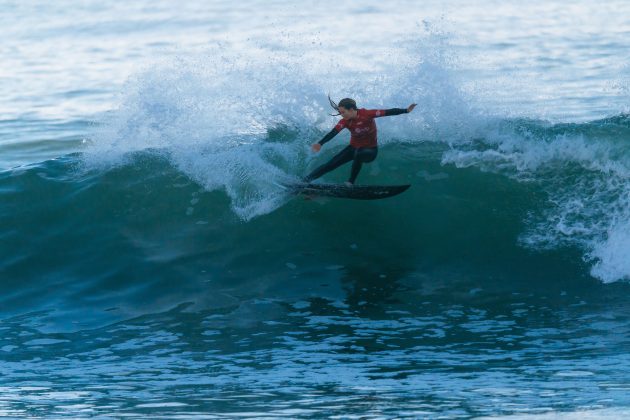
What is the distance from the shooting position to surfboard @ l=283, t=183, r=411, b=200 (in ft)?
41.7

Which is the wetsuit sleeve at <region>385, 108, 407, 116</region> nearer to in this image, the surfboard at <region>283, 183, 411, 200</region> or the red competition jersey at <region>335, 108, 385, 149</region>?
the red competition jersey at <region>335, 108, 385, 149</region>

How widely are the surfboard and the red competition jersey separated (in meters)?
0.53

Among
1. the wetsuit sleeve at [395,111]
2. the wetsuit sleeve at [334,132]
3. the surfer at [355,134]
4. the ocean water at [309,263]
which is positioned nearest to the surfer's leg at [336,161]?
the surfer at [355,134]

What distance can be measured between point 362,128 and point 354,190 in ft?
2.60

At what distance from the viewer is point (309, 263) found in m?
13.0

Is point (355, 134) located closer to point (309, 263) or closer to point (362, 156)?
point (362, 156)

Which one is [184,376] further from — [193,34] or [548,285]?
[193,34]

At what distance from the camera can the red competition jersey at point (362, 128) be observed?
41.4 ft

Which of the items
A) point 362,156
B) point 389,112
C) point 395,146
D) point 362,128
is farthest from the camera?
point 395,146

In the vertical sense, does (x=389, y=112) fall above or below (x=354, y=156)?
above

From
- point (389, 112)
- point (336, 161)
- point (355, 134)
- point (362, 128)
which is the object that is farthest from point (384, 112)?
point (336, 161)

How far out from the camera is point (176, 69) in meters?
16.5

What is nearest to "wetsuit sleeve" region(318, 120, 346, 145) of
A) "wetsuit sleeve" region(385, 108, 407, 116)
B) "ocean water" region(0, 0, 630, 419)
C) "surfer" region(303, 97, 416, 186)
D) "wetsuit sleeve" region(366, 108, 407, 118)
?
"surfer" region(303, 97, 416, 186)

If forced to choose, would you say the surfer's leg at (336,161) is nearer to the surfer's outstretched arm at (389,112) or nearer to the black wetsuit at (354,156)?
the black wetsuit at (354,156)
